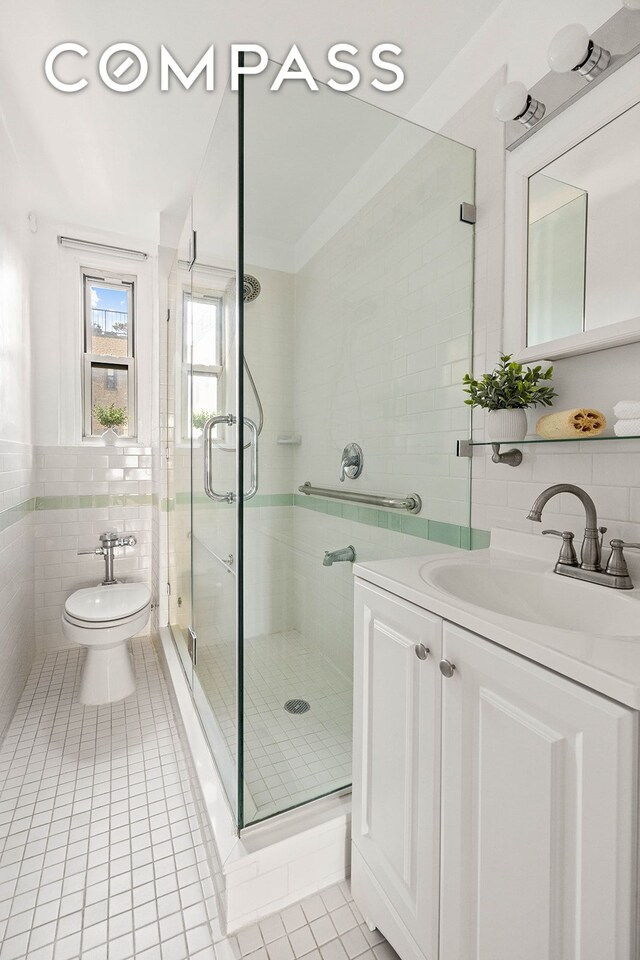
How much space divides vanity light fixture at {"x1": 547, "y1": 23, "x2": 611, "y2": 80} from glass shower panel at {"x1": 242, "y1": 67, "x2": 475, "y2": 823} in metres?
0.45

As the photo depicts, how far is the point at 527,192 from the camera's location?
1.24 meters

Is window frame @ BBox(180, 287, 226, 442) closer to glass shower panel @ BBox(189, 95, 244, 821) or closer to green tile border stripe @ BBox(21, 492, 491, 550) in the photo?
glass shower panel @ BBox(189, 95, 244, 821)

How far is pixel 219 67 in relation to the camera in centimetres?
161

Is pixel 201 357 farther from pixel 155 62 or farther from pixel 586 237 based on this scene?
pixel 586 237

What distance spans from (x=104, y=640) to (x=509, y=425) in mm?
1990

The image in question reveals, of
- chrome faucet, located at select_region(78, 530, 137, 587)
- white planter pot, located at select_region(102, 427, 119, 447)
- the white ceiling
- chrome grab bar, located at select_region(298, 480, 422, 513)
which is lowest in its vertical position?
chrome faucet, located at select_region(78, 530, 137, 587)

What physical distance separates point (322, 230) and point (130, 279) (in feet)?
6.45

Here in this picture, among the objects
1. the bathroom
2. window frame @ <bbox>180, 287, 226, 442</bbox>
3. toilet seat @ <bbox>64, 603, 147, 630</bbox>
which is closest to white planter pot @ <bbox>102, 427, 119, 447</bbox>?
the bathroom

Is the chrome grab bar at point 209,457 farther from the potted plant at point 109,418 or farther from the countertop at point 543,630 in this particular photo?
the potted plant at point 109,418

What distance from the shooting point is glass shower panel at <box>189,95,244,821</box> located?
50.6 inches

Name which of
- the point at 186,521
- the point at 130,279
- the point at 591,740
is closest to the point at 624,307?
the point at 591,740

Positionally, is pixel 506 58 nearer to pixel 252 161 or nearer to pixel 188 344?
pixel 252 161

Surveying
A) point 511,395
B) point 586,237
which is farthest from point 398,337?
point 586,237

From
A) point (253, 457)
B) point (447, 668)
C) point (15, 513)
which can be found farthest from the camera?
point (15, 513)
